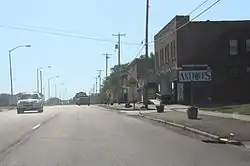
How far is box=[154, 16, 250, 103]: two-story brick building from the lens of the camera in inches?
2311

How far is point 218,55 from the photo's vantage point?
59031 mm

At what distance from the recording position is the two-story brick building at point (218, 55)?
2311 inches

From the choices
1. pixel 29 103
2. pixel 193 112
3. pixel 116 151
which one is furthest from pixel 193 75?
pixel 29 103

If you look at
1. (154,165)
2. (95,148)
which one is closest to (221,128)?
(95,148)

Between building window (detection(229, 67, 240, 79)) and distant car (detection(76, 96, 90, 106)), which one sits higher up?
building window (detection(229, 67, 240, 79))

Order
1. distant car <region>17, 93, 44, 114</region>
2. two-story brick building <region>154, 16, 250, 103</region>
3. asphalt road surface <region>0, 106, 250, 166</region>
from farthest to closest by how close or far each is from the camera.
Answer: two-story brick building <region>154, 16, 250, 103</region>, distant car <region>17, 93, 44, 114</region>, asphalt road surface <region>0, 106, 250, 166</region>

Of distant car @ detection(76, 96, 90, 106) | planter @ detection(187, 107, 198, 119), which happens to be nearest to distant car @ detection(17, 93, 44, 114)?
planter @ detection(187, 107, 198, 119)

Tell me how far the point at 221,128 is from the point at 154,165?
11046 millimetres

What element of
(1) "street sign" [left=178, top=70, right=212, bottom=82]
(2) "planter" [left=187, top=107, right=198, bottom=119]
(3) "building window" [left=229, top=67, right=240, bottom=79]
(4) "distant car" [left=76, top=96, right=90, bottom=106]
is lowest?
(4) "distant car" [left=76, top=96, right=90, bottom=106]

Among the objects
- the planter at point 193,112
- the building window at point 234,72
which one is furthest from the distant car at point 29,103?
the planter at point 193,112

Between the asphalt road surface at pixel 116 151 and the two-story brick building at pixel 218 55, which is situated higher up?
the two-story brick building at pixel 218 55

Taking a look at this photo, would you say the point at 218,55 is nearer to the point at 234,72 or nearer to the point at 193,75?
the point at 234,72

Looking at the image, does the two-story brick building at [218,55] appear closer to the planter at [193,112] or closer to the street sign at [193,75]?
the planter at [193,112]

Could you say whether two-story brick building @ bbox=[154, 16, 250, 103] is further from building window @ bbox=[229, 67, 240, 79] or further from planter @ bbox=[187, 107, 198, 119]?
planter @ bbox=[187, 107, 198, 119]
